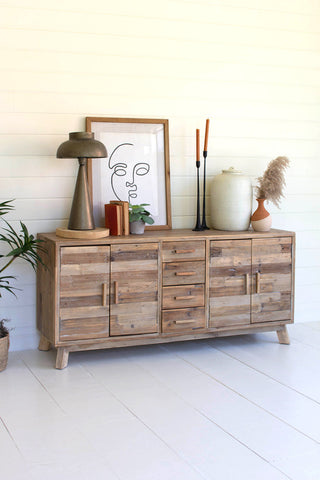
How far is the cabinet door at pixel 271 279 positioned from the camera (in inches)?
156

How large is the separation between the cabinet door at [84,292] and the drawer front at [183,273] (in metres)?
0.37

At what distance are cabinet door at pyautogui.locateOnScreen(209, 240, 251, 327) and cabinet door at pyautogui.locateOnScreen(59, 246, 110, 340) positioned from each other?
688mm

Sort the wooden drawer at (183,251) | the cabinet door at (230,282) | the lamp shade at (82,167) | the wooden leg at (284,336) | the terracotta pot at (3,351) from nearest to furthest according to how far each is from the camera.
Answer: the terracotta pot at (3,351) → the lamp shade at (82,167) → the wooden drawer at (183,251) → the cabinet door at (230,282) → the wooden leg at (284,336)

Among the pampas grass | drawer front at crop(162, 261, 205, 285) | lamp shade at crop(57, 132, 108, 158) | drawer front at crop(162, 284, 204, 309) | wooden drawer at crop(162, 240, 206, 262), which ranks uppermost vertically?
lamp shade at crop(57, 132, 108, 158)

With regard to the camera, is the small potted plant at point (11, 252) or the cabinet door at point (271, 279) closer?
the small potted plant at point (11, 252)

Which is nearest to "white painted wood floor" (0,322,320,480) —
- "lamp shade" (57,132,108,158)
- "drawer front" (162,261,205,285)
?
"drawer front" (162,261,205,285)

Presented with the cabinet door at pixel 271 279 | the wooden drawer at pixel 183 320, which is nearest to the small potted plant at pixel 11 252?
the wooden drawer at pixel 183 320

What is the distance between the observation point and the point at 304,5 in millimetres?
4438

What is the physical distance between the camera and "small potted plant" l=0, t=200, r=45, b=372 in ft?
11.5

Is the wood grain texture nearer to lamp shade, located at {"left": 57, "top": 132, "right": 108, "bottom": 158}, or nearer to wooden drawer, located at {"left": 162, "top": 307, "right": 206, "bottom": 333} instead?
lamp shade, located at {"left": 57, "top": 132, "right": 108, "bottom": 158}

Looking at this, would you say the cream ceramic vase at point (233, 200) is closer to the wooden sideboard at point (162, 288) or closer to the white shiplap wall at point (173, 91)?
the wooden sideboard at point (162, 288)

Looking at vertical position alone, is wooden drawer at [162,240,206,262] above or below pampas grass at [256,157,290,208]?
below

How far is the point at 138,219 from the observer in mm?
3783

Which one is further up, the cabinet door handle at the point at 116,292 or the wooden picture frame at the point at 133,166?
the wooden picture frame at the point at 133,166
